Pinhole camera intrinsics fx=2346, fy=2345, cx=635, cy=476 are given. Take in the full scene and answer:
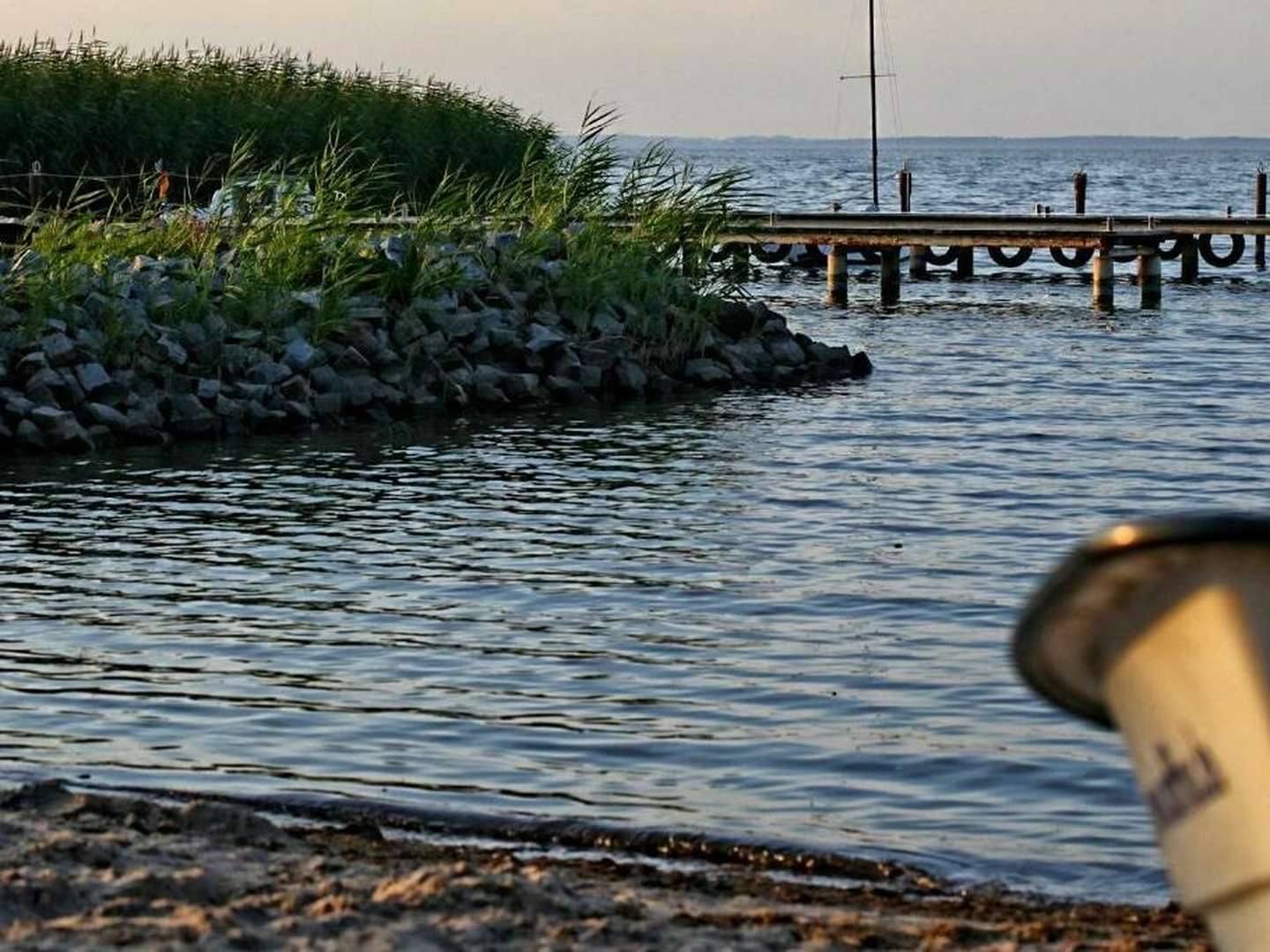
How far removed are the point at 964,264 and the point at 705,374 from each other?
60.2 ft

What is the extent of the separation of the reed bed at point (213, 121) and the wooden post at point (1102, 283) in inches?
322

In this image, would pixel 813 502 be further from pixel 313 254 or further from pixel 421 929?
pixel 421 929

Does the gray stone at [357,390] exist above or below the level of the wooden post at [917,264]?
above

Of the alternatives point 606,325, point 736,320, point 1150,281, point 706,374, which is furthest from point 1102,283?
point 606,325

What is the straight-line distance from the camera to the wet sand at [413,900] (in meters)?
5.35

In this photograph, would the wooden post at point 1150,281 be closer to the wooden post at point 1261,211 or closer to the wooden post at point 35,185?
the wooden post at point 1261,211

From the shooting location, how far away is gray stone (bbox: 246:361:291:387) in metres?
17.9

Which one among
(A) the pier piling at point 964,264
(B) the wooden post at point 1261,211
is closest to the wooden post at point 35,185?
(A) the pier piling at point 964,264

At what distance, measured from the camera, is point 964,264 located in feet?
127

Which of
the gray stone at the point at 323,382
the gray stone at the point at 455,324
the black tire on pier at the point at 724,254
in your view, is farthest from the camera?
the black tire on pier at the point at 724,254

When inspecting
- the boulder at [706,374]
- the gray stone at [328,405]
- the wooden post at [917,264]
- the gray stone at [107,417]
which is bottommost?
the wooden post at [917,264]

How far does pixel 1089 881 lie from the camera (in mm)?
6582

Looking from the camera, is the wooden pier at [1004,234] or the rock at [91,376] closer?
the rock at [91,376]

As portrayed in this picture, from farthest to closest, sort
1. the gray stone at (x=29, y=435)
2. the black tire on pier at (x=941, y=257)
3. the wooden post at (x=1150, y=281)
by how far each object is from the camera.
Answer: the black tire on pier at (x=941, y=257) < the wooden post at (x=1150, y=281) < the gray stone at (x=29, y=435)
